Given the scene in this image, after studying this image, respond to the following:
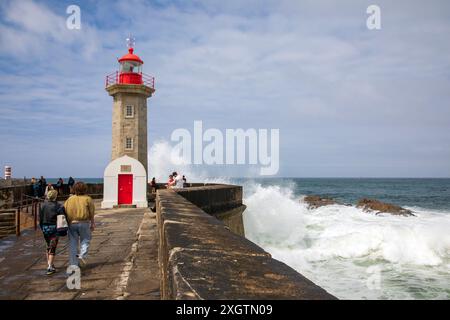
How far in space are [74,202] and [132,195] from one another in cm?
1023

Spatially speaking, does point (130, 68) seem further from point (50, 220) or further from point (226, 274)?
point (226, 274)

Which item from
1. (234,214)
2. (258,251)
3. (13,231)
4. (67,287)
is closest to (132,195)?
(234,214)

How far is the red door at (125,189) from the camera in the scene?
48.2 ft

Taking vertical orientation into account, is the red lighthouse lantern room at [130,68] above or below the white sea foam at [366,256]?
above

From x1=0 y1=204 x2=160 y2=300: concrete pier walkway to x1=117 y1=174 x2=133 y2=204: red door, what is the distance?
6704 mm

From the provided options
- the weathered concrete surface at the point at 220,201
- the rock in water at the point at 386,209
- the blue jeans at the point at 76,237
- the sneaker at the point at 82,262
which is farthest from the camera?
the rock in water at the point at 386,209

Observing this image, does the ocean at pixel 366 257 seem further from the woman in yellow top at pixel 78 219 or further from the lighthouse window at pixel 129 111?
the lighthouse window at pixel 129 111

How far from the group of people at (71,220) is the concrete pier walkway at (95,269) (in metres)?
0.28

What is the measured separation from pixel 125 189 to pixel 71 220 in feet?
33.5

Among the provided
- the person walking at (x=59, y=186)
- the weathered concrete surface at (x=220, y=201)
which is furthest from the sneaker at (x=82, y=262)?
the person walking at (x=59, y=186)

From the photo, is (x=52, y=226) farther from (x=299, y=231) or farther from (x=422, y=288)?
(x=299, y=231)

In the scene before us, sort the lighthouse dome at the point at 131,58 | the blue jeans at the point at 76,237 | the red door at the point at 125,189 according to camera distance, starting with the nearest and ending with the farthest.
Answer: the blue jeans at the point at 76,237
the red door at the point at 125,189
the lighthouse dome at the point at 131,58

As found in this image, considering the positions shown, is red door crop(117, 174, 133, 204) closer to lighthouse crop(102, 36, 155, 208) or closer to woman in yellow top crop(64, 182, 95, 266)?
lighthouse crop(102, 36, 155, 208)

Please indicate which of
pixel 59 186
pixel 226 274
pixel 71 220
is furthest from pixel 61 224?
pixel 59 186
